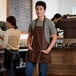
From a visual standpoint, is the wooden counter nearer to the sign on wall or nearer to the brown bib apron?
the brown bib apron

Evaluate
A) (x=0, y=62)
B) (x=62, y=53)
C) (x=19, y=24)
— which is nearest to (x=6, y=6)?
(x=19, y=24)

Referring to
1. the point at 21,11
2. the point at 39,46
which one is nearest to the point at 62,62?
the point at 39,46

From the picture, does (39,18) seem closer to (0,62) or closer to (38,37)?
(38,37)

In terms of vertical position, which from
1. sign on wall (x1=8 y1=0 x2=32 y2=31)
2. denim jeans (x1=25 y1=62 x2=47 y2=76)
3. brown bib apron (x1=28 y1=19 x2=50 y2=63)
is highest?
sign on wall (x1=8 y1=0 x2=32 y2=31)

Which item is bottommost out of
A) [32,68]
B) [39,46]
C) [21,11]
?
[32,68]

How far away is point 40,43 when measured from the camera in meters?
3.10

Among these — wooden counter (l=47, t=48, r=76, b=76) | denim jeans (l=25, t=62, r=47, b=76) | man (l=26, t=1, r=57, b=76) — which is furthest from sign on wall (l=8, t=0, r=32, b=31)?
denim jeans (l=25, t=62, r=47, b=76)

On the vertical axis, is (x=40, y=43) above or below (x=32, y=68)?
above

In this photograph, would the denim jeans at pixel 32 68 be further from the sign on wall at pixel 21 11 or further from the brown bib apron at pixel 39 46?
the sign on wall at pixel 21 11

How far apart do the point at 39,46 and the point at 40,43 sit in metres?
0.04

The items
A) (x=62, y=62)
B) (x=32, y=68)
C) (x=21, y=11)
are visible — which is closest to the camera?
(x=32, y=68)

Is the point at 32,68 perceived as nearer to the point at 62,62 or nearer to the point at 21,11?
the point at 62,62

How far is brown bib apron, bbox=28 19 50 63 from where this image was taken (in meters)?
3.09

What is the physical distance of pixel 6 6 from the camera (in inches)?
214
